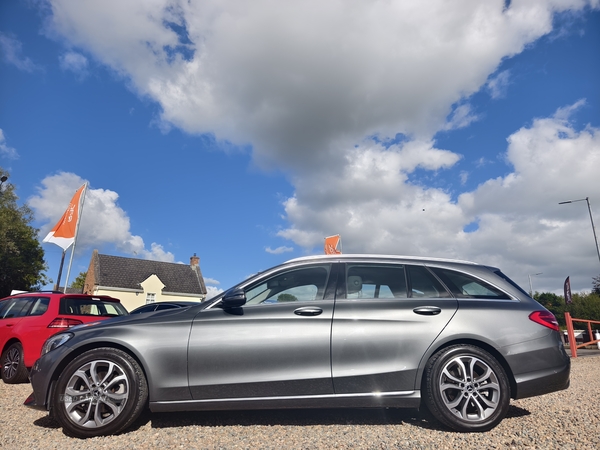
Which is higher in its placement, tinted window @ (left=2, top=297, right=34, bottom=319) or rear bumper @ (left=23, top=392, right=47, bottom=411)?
tinted window @ (left=2, top=297, right=34, bottom=319)

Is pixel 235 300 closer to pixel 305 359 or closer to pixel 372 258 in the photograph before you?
pixel 305 359

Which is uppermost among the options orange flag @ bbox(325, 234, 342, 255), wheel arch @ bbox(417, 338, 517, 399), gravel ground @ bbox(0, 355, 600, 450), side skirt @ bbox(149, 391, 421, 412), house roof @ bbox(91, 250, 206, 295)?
house roof @ bbox(91, 250, 206, 295)

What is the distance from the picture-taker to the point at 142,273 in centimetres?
4388

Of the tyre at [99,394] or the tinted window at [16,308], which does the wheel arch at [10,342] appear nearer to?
the tinted window at [16,308]

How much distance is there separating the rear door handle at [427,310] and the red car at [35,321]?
495cm

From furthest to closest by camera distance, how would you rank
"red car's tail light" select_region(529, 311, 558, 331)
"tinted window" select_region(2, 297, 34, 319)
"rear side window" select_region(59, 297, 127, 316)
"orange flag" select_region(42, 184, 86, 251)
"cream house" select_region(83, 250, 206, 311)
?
"cream house" select_region(83, 250, 206, 311)
"orange flag" select_region(42, 184, 86, 251)
"tinted window" select_region(2, 297, 34, 319)
"rear side window" select_region(59, 297, 127, 316)
"red car's tail light" select_region(529, 311, 558, 331)

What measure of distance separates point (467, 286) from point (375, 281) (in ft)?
3.00

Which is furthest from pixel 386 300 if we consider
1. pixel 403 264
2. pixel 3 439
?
pixel 3 439

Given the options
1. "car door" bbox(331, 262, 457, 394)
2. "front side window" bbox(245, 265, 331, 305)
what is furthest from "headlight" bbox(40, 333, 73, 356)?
"car door" bbox(331, 262, 457, 394)

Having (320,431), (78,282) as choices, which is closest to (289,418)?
(320,431)

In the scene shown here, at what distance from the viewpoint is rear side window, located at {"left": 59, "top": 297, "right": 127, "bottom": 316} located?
677cm

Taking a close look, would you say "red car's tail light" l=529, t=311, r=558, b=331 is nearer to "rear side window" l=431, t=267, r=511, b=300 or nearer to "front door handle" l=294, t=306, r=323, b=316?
"rear side window" l=431, t=267, r=511, b=300

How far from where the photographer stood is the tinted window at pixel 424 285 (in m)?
3.90

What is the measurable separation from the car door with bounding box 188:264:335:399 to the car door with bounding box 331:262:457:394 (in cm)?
14
